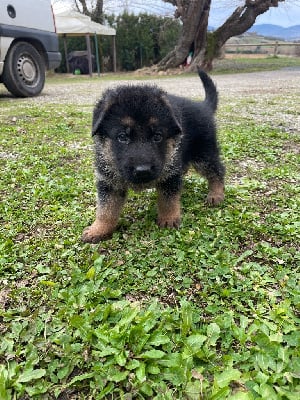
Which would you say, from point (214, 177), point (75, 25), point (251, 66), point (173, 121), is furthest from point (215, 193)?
point (251, 66)

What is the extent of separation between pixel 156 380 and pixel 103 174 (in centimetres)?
190

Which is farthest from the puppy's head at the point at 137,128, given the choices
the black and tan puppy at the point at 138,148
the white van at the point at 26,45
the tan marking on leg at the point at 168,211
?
the white van at the point at 26,45

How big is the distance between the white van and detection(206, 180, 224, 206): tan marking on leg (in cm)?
826

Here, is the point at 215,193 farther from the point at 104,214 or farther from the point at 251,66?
the point at 251,66

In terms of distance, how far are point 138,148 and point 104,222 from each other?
83 cm

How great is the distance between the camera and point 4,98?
1182 centimetres

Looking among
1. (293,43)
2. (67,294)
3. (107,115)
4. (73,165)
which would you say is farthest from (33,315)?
(293,43)

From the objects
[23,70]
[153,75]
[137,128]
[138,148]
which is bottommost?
[153,75]

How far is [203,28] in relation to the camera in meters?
23.8

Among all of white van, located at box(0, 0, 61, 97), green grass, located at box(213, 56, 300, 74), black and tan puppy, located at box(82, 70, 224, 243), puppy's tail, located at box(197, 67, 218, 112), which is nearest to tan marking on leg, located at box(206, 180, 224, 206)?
black and tan puppy, located at box(82, 70, 224, 243)

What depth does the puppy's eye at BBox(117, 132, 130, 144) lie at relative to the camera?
319 centimetres

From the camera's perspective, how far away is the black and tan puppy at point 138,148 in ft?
10.3

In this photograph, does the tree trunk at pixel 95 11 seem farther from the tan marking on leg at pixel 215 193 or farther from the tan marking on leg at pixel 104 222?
the tan marking on leg at pixel 104 222

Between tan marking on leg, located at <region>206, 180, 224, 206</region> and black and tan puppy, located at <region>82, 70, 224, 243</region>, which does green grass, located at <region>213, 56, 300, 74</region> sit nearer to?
tan marking on leg, located at <region>206, 180, 224, 206</region>
